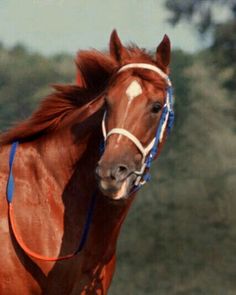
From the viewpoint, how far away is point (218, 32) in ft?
32.3

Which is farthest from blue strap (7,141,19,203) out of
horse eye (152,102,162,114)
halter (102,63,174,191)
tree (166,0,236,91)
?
tree (166,0,236,91)

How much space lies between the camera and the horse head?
4375 millimetres

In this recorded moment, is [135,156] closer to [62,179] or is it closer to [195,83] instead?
[62,179]

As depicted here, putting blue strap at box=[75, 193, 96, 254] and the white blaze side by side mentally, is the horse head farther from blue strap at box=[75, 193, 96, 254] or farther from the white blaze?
blue strap at box=[75, 193, 96, 254]

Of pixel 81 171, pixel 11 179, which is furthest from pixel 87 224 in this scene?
pixel 11 179

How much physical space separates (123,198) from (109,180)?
0.53 feet

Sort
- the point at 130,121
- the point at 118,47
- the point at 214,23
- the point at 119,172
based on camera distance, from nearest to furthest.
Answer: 1. the point at 119,172
2. the point at 130,121
3. the point at 118,47
4. the point at 214,23

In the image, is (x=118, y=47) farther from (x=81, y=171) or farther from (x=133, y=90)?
(x=81, y=171)

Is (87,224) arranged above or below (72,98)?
below

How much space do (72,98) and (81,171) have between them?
443mm

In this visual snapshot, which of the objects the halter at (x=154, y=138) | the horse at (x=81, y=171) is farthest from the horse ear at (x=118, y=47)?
the halter at (x=154, y=138)

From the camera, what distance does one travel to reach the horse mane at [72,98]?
495 cm

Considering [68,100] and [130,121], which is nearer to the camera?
[130,121]

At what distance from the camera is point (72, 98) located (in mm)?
5066
